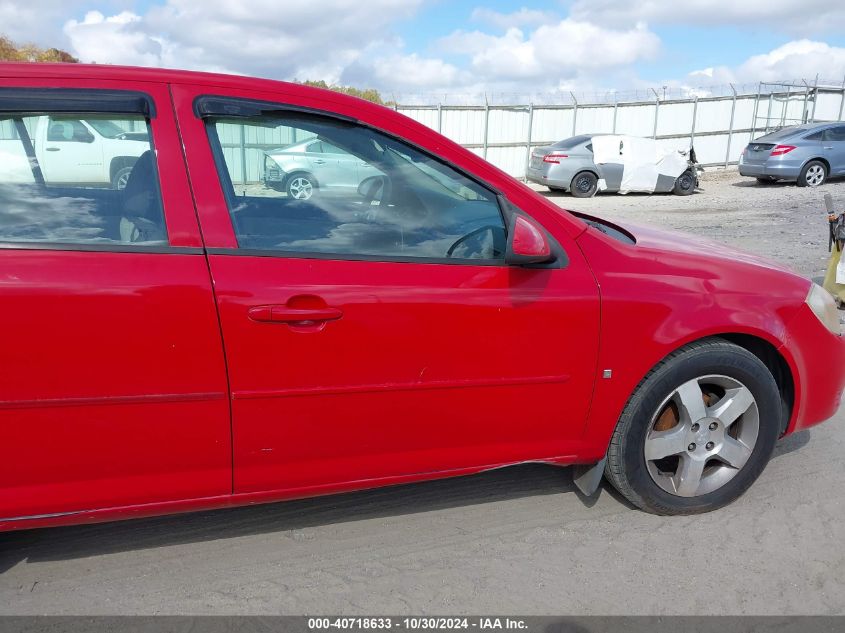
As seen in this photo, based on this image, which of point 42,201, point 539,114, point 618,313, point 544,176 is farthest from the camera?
point 539,114

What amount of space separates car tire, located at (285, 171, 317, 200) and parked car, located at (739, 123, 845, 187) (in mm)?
18140

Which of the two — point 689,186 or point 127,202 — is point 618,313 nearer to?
point 127,202

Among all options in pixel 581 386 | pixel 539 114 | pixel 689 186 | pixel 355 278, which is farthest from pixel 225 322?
pixel 539 114

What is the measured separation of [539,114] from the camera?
23359 mm

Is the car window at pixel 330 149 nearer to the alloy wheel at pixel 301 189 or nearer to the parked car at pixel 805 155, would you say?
the alloy wheel at pixel 301 189

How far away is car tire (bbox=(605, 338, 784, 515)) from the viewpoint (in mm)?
2938

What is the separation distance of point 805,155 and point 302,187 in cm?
1843

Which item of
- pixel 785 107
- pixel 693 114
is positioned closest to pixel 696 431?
pixel 693 114

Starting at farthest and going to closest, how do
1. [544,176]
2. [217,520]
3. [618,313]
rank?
[544,176] < [217,520] < [618,313]

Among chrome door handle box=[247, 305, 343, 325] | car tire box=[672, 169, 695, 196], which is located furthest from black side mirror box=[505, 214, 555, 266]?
car tire box=[672, 169, 695, 196]


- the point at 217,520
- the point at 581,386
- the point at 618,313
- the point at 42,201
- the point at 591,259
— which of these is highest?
the point at 42,201

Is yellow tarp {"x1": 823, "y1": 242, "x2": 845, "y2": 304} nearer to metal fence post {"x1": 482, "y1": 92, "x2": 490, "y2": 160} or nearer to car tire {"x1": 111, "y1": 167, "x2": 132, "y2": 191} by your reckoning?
car tire {"x1": 111, "y1": 167, "x2": 132, "y2": 191}

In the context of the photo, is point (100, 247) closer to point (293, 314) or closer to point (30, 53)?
point (293, 314)

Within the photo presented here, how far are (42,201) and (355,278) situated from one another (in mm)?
1054
